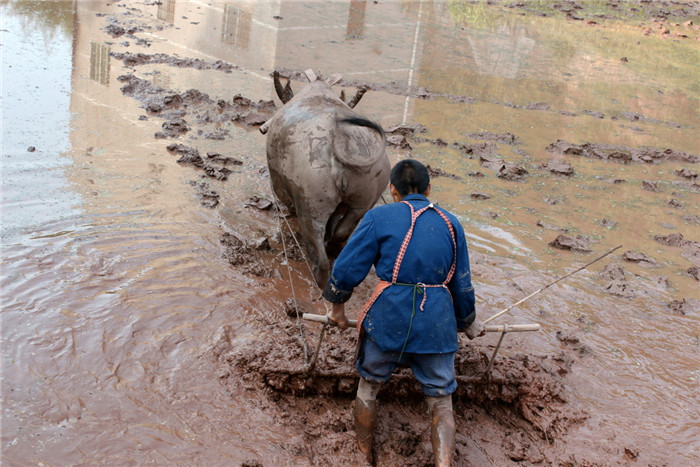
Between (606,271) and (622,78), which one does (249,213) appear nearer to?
(606,271)

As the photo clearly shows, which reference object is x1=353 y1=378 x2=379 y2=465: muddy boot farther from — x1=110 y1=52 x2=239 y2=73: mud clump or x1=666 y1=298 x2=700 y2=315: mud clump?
x1=110 y1=52 x2=239 y2=73: mud clump

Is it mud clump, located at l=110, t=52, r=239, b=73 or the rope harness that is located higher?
mud clump, located at l=110, t=52, r=239, b=73

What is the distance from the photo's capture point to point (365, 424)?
10.6 ft

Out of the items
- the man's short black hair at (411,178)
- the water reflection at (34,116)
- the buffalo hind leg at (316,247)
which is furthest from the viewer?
the water reflection at (34,116)

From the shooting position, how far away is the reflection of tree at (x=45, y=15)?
10969 millimetres

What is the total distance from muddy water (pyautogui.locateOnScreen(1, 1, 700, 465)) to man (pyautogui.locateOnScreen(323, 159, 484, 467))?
23.0 inches

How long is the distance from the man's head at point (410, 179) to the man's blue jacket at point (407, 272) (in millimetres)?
121

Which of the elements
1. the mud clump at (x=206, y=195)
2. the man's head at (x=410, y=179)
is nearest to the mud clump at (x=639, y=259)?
the man's head at (x=410, y=179)

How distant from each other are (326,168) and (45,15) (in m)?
10.1

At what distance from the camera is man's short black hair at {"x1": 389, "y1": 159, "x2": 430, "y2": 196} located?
3186 millimetres

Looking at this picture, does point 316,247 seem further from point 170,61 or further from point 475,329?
point 170,61

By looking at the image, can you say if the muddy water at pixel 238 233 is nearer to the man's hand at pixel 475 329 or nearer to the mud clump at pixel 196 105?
the mud clump at pixel 196 105

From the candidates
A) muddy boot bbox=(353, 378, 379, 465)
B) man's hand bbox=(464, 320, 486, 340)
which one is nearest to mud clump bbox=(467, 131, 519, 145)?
man's hand bbox=(464, 320, 486, 340)

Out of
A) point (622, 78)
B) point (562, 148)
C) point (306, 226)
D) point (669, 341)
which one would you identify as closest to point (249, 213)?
point (306, 226)
